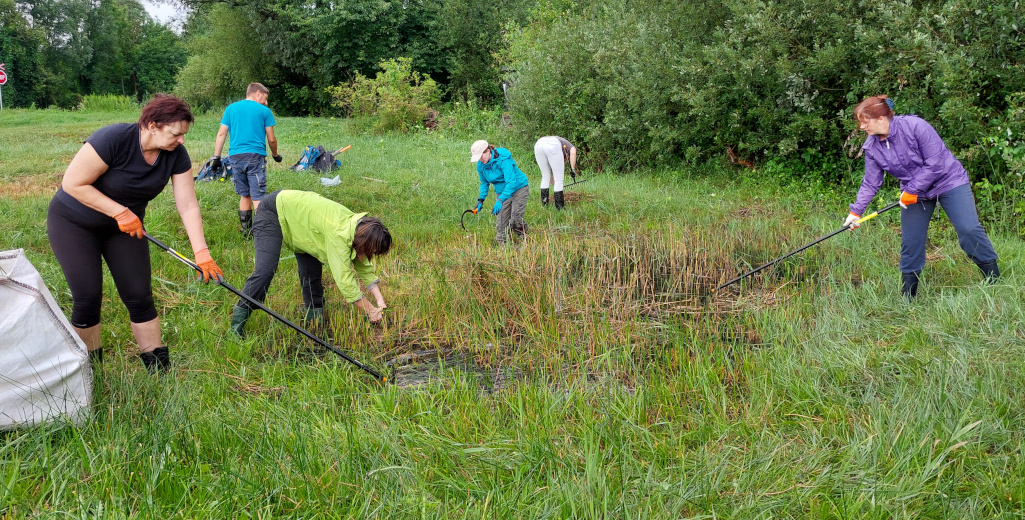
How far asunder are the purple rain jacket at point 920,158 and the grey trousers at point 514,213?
10.2ft

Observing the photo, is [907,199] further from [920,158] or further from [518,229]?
[518,229]

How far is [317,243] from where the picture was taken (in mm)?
4250

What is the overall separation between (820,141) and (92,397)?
8.23m

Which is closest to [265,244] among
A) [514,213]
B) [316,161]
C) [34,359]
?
[34,359]

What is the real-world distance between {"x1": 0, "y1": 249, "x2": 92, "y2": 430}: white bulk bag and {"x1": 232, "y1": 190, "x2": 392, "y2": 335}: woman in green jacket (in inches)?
54.1

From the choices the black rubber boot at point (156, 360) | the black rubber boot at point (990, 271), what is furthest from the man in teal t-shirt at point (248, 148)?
the black rubber boot at point (990, 271)

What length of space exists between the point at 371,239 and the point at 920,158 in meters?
3.67

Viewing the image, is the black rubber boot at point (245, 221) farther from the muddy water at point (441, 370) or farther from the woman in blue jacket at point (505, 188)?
the muddy water at point (441, 370)

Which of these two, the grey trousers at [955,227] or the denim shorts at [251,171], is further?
the denim shorts at [251,171]

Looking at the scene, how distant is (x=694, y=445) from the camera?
10.1 feet

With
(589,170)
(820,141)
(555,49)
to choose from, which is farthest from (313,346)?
(555,49)

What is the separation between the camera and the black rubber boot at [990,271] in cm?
457

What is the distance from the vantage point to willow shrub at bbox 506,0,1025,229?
6.36m

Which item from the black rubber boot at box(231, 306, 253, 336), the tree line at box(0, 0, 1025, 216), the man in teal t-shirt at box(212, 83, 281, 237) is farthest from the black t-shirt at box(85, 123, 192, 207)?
the tree line at box(0, 0, 1025, 216)
